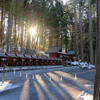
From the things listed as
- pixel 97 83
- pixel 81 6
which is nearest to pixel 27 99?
pixel 97 83

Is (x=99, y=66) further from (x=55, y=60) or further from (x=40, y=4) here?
(x=40, y=4)

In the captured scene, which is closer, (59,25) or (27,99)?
(27,99)

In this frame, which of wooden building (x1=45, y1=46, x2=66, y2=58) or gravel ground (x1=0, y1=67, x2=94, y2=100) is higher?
wooden building (x1=45, y1=46, x2=66, y2=58)

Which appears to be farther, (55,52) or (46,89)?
(55,52)

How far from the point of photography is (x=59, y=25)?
43750 mm

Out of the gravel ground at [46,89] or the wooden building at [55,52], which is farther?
the wooden building at [55,52]

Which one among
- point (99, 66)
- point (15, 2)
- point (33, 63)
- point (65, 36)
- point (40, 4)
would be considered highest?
point (40, 4)

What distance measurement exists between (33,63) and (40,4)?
62.3 ft

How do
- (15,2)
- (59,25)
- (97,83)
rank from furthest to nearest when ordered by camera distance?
(59,25), (15,2), (97,83)

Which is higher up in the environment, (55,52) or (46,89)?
(55,52)

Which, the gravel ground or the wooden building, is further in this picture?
the wooden building

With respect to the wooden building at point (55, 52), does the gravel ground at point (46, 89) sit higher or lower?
lower

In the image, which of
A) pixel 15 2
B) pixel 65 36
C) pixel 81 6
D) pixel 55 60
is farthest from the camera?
pixel 65 36

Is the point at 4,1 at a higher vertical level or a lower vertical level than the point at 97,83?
higher
